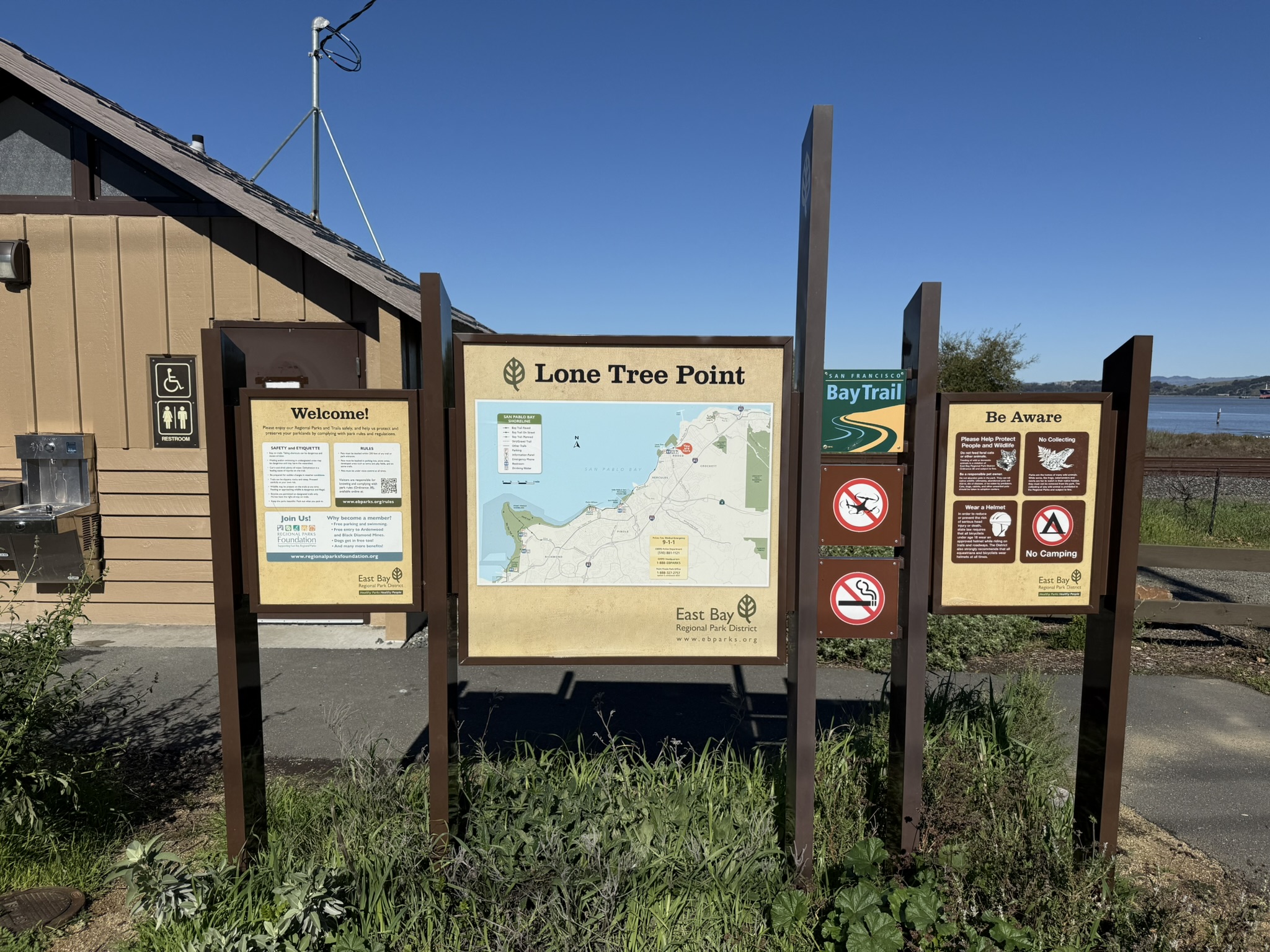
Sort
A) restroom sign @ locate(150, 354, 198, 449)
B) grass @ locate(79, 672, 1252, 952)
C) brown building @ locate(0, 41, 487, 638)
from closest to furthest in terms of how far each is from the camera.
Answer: grass @ locate(79, 672, 1252, 952) < brown building @ locate(0, 41, 487, 638) < restroom sign @ locate(150, 354, 198, 449)

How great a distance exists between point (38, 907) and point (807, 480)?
11.4ft

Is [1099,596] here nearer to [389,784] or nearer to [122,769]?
[389,784]

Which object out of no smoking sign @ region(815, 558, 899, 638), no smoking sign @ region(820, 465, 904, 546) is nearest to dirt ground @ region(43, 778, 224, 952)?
no smoking sign @ region(815, 558, 899, 638)

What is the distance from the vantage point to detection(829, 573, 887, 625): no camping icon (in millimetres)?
3021

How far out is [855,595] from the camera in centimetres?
302

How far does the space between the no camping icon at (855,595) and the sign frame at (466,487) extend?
0.70ft

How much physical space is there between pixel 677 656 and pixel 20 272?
7.31 m

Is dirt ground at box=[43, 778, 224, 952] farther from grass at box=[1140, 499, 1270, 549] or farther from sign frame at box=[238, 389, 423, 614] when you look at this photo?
grass at box=[1140, 499, 1270, 549]

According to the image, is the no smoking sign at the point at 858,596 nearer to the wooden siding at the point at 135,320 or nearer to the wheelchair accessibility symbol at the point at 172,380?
the wooden siding at the point at 135,320

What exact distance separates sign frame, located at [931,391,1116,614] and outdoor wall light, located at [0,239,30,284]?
7921 millimetres

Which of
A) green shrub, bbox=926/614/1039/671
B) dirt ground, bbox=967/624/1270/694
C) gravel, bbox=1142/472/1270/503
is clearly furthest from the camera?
gravel, bbox=1142/472/1270/503

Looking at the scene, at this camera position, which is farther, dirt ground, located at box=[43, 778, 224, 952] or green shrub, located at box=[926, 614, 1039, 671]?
green shrub, located at box=[926, 614, 1039, 671]

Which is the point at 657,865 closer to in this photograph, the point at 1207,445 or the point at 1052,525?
the point at 1052,525

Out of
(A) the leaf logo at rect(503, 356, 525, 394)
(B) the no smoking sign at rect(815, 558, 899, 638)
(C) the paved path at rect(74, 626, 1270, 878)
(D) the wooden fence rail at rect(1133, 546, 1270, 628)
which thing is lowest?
(C) the paved path at rect(74, 626, 1270, 878)
